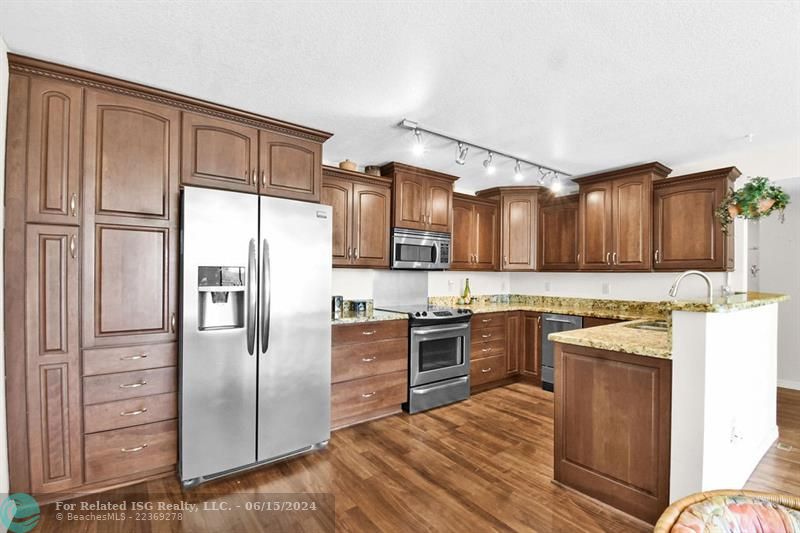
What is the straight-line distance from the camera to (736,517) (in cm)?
108

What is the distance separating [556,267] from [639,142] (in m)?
1.85

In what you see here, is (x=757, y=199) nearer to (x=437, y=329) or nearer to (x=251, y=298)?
(x=437, y=329)

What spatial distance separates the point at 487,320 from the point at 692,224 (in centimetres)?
222

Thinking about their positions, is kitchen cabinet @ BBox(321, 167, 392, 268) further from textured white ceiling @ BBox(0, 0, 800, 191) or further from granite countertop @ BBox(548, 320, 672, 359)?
granite countertop @ BBox(548, 320, 672, 359)

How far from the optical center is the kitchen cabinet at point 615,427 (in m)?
1.95

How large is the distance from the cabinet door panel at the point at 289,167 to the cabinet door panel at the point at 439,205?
148 centimetres

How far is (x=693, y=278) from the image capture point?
156 inches

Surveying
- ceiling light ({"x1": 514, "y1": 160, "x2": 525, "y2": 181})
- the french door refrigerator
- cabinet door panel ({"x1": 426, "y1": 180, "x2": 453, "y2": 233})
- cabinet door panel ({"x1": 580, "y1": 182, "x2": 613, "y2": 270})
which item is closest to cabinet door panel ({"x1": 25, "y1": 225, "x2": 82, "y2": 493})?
the french door refrigerator

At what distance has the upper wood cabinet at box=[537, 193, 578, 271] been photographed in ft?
15.1

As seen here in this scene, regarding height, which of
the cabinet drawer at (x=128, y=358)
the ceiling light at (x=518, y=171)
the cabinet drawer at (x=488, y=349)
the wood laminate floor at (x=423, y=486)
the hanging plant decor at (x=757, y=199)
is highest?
the ceiling light at (x=518, y=171)

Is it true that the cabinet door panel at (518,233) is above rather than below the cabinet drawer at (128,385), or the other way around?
above

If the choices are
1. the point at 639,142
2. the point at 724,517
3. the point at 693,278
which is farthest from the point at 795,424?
the point at 724,517

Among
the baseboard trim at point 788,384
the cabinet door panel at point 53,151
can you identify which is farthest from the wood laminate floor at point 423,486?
the cabinet door panel at point 53,151

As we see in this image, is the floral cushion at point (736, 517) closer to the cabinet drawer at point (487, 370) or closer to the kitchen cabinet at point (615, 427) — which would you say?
the kitchen cabinet at point (615, 427)
